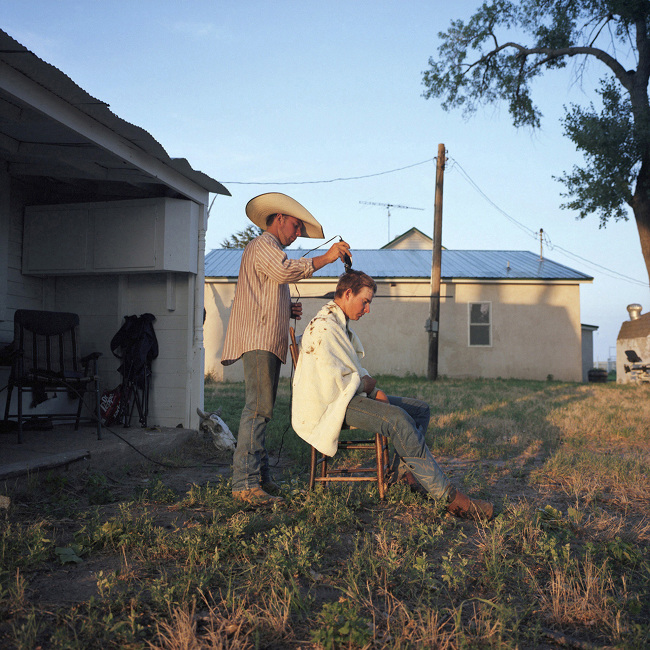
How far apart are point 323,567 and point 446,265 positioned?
18536 millimetres

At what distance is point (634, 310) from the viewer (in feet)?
63.0

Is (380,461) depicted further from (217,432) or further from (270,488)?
(217,432)

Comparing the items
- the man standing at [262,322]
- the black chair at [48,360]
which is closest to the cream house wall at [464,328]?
the black chair at [48,360]

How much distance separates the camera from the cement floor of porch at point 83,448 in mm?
4387

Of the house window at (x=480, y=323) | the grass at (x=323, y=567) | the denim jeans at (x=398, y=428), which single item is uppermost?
the house window at (x=480, y=323)

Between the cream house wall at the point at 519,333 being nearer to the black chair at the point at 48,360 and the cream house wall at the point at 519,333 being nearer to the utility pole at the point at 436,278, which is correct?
the utility pole at the point at 436,278

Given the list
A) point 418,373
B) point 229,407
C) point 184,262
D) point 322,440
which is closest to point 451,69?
point 418,373

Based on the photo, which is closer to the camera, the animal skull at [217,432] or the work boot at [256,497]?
the work boot at [256,497]

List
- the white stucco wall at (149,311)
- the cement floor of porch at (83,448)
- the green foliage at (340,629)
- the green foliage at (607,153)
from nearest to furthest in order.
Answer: the green foliage at (340,629) < the cement floor of porch at (83,448) < the white stucco wall at (149,311) < the green foliage at (607,153)

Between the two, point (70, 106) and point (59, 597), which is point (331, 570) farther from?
point (70, 106)

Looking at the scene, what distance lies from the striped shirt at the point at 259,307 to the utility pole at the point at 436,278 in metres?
13.0

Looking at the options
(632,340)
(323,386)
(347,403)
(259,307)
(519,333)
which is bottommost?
(347,403)

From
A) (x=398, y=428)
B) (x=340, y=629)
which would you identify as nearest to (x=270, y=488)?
(x=398, y=428)

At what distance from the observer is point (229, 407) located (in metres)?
9.75
